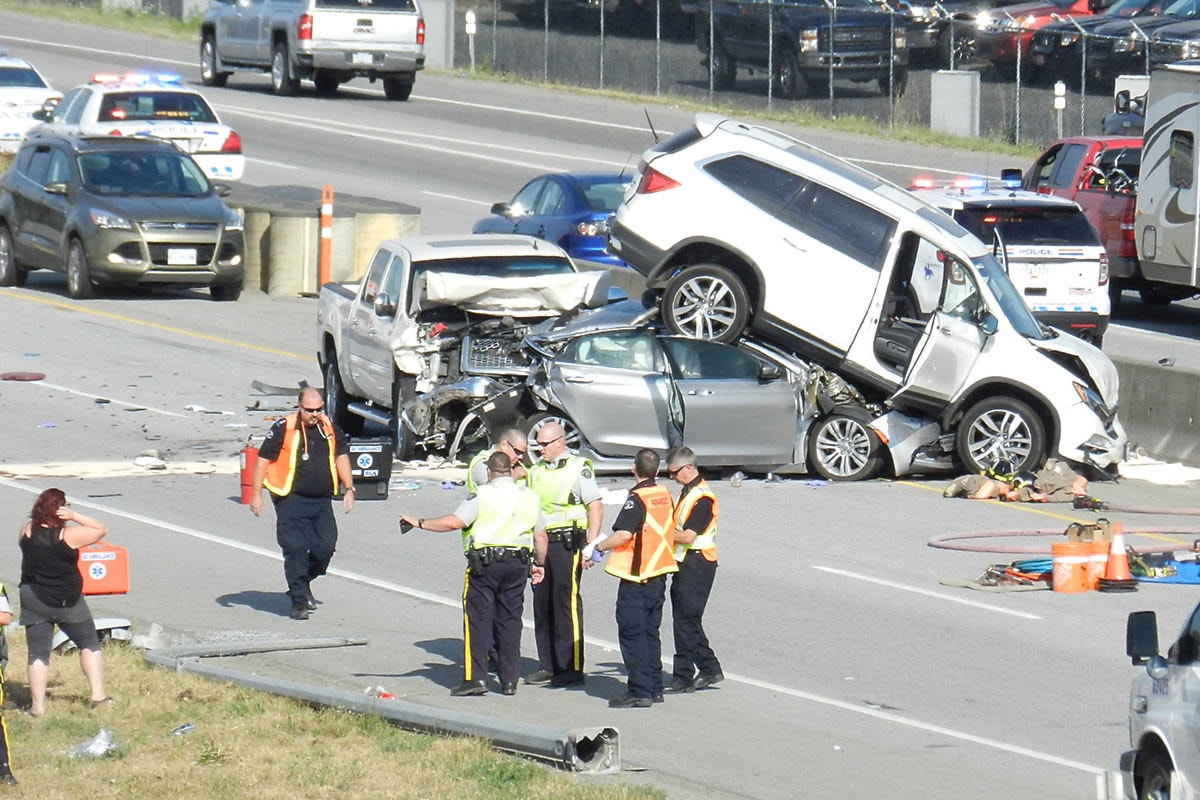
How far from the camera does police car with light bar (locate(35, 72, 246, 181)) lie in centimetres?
3139

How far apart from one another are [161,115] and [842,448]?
1685cm

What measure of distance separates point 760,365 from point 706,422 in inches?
26.4

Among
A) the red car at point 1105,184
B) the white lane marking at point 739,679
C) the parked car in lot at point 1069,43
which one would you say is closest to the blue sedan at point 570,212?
the red car at point 1105,184

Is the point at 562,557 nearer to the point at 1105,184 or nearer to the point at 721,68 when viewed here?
the point at 1105,184

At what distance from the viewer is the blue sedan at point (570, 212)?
974 inches

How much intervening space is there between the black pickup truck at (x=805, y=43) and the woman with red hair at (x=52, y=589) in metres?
32.5

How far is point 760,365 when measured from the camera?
57.8 ft

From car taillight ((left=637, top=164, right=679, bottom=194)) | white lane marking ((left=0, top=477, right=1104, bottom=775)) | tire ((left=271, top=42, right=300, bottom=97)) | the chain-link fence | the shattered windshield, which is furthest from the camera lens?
tire ((left=271, top=42, right=300, bottom=97))

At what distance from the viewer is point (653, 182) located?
18.2m

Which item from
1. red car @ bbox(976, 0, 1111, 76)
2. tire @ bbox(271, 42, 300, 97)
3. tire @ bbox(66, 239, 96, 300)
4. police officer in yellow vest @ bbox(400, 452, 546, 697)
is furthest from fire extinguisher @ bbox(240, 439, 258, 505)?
tire @ bbox(271, 42, 300, 97)

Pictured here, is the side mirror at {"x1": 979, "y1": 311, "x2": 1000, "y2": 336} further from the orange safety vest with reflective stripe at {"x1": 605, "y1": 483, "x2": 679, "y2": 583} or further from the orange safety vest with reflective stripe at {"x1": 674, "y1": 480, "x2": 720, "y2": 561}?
the orange safety vest with reflective stripe at {"x1": 605, "y1": 483, "x2": 679, "y2": 583}

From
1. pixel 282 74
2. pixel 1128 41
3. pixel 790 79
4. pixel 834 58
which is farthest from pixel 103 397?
pixel 790 79

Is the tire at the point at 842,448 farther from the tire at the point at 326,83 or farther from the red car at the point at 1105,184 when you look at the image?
the tire at the point at 326,83

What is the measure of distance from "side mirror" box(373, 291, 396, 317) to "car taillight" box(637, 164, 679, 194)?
231 centimetres
